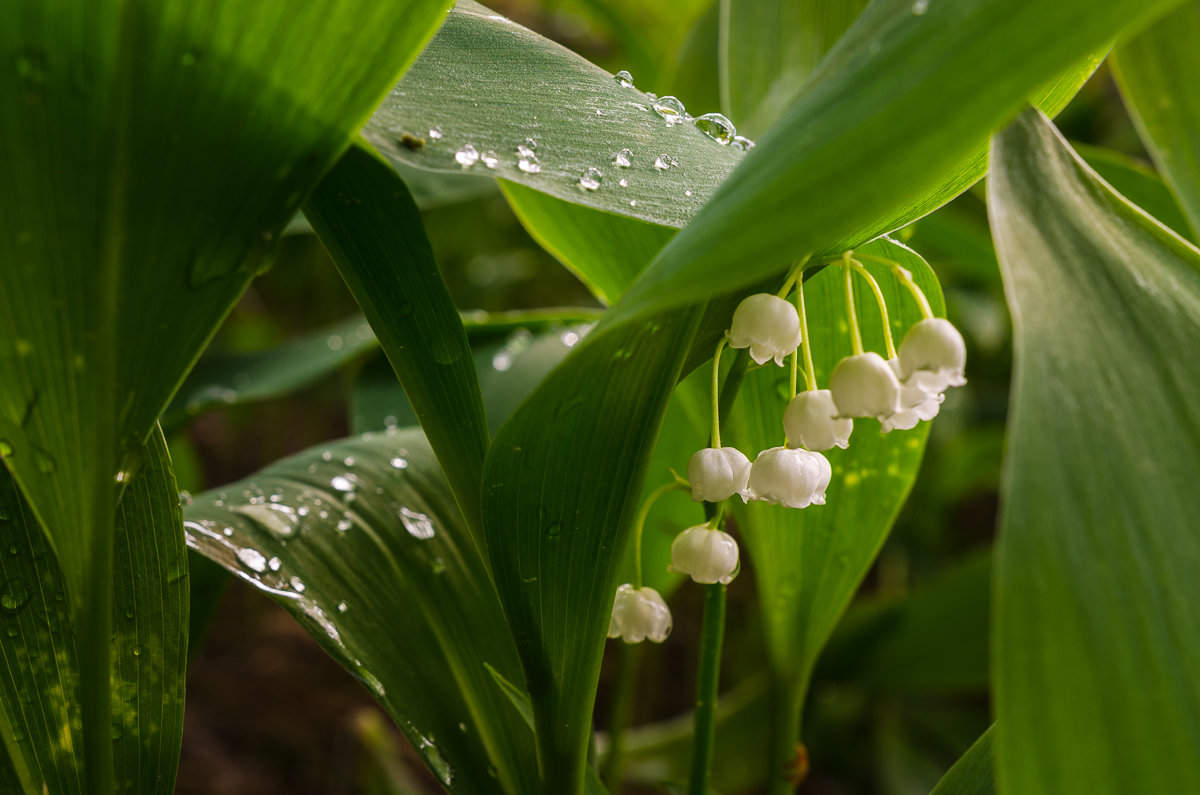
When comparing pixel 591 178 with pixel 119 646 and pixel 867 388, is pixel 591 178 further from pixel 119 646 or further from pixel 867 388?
pixel 119 646

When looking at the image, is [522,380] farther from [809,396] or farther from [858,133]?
[858,133]

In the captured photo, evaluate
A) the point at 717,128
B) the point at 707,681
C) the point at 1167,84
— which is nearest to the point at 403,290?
the point at 717,128

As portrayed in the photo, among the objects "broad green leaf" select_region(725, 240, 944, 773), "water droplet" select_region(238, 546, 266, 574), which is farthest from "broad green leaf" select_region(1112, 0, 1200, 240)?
"water droplet" select_region(238, 546, 266, 574)

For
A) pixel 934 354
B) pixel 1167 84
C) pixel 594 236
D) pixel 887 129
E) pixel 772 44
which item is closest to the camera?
pixel 887 129

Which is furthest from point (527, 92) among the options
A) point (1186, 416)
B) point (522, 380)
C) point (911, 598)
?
point (911, 598)

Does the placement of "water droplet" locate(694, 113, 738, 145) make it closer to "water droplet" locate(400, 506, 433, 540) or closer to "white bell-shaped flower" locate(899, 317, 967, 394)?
"white bell-shaped flower" locate(899, 317, 967, 394)
